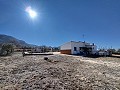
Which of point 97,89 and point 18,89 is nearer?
point 18,89

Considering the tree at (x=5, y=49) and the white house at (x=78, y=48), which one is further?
the white house at (x=78, y=48)

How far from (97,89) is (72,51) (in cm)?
3606

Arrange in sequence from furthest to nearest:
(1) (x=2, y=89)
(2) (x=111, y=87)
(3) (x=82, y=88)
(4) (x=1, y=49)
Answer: (4) (x=1, y=49) → (2) (x=111, y=87) → (3) (x=82, y=88) → (1) (x=2, y=89)

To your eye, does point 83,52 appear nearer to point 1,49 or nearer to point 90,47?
point 90,47

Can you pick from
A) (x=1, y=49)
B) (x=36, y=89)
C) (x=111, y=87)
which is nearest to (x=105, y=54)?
(x=1, y=49)

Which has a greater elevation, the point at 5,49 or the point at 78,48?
the point at 78,48

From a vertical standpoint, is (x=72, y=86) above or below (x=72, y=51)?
below

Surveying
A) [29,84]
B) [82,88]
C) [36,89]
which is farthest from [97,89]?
[29,84]

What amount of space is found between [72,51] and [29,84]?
119 feet

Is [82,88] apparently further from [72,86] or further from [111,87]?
[111,87]

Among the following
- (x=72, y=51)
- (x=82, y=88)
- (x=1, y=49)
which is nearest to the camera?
(x=82, y=88)

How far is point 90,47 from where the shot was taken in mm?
47562

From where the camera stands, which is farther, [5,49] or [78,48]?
[78,48]

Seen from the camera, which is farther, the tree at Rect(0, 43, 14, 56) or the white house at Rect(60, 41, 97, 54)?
the white house at Rect(60, 41, 97, 54)
